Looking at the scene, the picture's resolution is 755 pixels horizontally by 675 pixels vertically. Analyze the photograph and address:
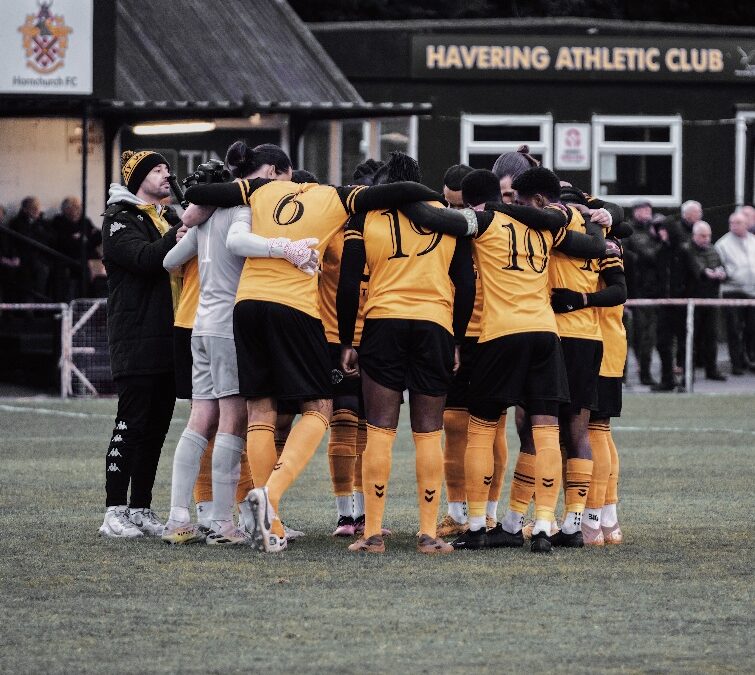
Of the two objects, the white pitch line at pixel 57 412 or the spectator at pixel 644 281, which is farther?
the spectator at pixel 644 281

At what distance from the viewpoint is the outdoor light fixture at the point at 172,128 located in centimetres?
2342

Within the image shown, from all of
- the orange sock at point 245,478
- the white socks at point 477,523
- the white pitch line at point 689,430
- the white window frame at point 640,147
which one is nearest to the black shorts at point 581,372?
the white socks at point 477,523

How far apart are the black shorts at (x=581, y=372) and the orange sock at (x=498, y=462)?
1.84 feet

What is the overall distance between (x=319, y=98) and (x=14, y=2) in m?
5.58

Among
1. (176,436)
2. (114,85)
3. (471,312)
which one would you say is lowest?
(176,436)

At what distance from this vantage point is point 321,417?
9.21m

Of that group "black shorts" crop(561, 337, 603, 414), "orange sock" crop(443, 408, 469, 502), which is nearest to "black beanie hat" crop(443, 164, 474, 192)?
"black shorts" crop(561, 337, 603, 414)

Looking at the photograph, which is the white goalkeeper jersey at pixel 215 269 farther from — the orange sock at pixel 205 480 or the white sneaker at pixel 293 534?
the white sneaker at pixel 293 534

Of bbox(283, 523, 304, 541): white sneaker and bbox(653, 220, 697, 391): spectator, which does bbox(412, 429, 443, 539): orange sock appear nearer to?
bbox(283, 523, 304, 541): white sneaker

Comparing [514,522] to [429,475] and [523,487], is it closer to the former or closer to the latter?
[523,487]

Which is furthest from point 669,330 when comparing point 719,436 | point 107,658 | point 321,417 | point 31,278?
point 107,658

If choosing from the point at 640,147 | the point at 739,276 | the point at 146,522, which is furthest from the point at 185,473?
the point at 640,147

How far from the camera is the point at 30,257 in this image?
72.0 ft

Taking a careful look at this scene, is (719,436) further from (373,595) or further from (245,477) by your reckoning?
(373,595)
